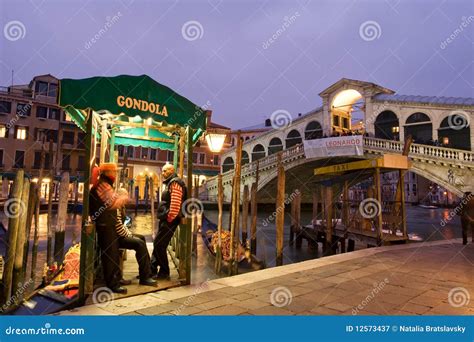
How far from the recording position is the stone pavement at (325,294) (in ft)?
11.2

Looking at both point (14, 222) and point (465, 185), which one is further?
point (465, 185)

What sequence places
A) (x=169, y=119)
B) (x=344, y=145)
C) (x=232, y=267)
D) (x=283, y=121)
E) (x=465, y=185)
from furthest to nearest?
(x=283, y=121) → (x=344, y=145) → (x=465, y=185) → (x=232, y=267) → (x=169, y=119)

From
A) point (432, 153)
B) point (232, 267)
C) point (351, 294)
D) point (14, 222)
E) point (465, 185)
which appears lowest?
point (232, 267)

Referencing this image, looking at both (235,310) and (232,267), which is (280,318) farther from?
(232,267)

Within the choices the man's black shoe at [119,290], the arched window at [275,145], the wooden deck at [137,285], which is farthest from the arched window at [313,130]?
the man's black shoe at [119,290]

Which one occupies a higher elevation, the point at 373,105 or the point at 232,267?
the point at 373,105

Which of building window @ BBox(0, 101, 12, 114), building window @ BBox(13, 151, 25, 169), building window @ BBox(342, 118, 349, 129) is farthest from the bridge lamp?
building window @ BBox(0, 101, 12, 114)

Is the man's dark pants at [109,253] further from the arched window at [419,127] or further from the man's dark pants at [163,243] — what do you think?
the arched window at [419,127]

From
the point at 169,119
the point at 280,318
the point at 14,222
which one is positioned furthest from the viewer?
the point at 14,222

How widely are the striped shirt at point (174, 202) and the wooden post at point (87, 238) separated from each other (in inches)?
41.5

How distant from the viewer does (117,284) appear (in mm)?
3910

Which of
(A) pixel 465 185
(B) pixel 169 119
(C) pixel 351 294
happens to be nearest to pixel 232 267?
(C) pixel 351 294

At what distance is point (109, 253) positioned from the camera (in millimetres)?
3826

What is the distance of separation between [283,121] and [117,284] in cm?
3100
